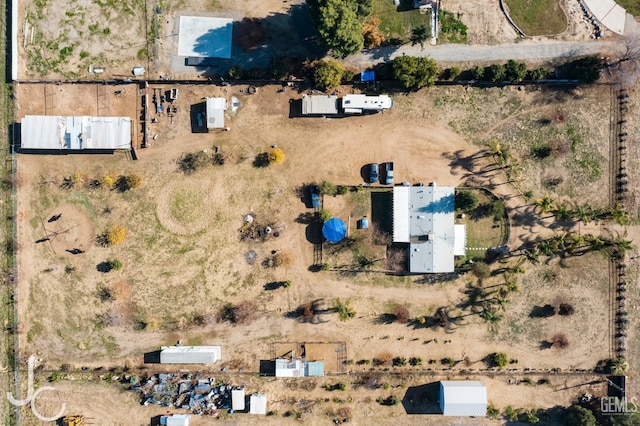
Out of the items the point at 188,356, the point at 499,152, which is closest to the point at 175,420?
the point at 188,356

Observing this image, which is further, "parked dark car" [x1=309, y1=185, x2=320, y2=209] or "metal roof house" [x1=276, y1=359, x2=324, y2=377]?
"parked dark car" [x1=309, y1=185, x2=320, y2=209]

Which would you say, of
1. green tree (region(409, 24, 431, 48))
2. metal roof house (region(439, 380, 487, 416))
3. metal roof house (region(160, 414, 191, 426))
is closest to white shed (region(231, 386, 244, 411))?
metal roof house (region(160, 414, 191, 426))

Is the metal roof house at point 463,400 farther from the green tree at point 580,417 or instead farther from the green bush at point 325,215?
the green bush at point 325,215

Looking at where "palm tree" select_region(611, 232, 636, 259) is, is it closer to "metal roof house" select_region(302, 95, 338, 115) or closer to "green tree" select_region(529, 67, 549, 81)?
"green tree" select_region(529, 67, 549, 81)

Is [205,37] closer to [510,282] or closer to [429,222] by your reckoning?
[429,222]

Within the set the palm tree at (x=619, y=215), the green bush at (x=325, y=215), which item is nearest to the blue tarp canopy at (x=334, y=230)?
the green bush at (x=325, y=215)
